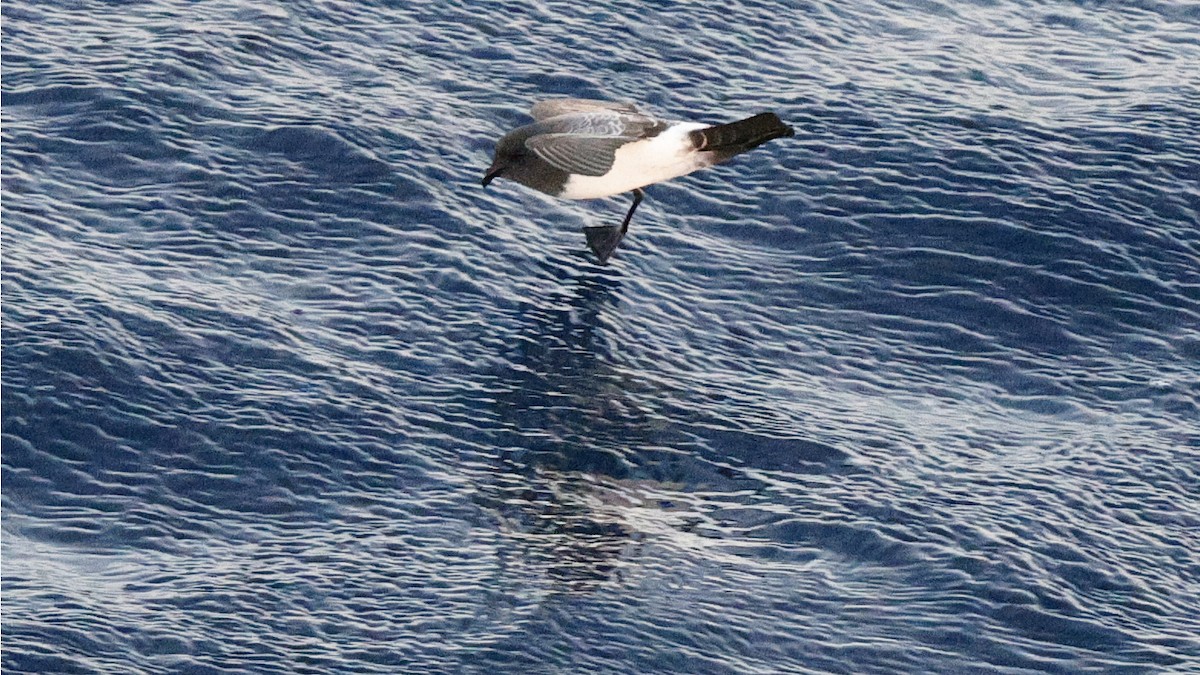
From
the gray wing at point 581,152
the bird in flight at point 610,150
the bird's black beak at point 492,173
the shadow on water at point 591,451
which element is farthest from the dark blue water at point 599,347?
the gray wing at point 581,152

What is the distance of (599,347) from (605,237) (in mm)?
1661

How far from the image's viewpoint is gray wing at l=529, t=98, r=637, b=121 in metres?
19.5

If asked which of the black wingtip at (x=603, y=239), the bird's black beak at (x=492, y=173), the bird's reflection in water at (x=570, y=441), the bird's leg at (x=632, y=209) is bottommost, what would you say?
the bird's reflection in water at (x=570, y=441)

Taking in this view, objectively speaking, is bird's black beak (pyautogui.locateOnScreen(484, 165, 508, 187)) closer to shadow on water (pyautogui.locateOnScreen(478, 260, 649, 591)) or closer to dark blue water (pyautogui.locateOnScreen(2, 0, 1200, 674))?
dark blue water (pyautogui.locateOnScreen(2, 0, 1200, 674))

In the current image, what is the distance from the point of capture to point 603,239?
62.8 ft

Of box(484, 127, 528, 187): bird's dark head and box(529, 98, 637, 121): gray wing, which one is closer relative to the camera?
box(484, 127, 528, 187): bird's dark head

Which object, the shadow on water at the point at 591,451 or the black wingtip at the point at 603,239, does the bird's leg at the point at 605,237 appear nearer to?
the black wingtip at the point at 603,239

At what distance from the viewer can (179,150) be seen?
19969mm

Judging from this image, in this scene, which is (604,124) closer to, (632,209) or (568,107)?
(632,209)

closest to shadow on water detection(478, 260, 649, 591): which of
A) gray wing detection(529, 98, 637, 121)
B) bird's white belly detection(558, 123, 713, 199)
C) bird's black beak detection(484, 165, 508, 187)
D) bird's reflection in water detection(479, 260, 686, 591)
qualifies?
bird's reflection in water detection(479, 260, 686, 591)

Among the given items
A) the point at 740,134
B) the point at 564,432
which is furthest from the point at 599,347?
the point at 740,134

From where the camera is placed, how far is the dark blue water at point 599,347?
14375mm

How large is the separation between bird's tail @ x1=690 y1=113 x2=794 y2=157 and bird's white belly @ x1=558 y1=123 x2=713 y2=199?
0.45 ft

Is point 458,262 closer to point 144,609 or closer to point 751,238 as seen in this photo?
point 751,238
